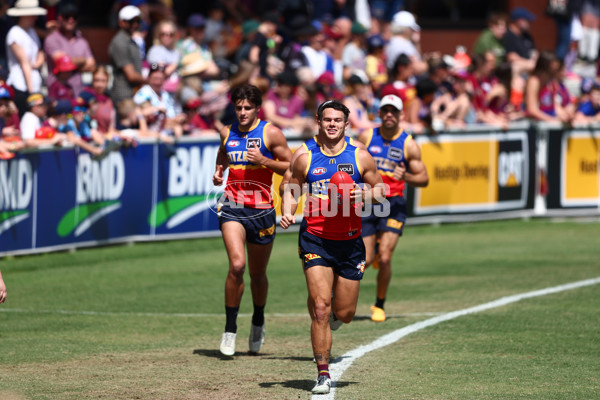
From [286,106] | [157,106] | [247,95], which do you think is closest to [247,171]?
[247,95]

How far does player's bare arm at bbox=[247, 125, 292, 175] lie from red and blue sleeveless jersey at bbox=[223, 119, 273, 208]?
0.06 meters

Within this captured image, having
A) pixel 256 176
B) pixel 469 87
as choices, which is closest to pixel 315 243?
pixel 256 176

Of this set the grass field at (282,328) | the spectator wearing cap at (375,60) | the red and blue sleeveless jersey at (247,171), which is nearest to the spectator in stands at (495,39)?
the spectator wearing cap at (375,60)

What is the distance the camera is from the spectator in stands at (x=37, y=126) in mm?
15492

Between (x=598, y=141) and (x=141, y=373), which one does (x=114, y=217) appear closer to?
(x=141, y=373)

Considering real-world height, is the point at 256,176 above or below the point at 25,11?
below

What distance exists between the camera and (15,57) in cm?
1658

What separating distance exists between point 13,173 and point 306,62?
706 cm

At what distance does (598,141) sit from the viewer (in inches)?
844

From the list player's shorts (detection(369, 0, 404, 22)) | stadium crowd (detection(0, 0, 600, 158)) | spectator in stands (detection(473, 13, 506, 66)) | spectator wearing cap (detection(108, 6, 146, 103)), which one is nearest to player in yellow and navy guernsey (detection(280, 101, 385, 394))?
stadium crowd (detection(0, 0, 600, 158))

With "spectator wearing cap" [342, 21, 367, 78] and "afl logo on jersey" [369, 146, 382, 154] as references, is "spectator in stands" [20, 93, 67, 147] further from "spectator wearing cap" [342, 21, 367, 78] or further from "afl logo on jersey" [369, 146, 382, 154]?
"spectator wearing cap" [342, 21, 367, 78]

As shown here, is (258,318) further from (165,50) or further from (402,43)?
(402,43)

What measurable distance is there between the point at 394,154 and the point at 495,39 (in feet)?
42.8

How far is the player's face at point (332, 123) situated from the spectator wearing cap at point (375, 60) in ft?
41.5
